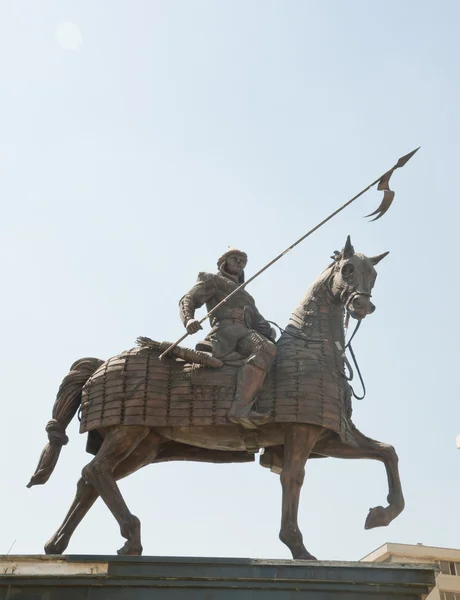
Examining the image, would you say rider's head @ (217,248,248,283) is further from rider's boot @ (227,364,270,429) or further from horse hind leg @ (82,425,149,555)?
horse hind leg @ (82,425,149,555)

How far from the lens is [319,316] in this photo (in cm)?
1278

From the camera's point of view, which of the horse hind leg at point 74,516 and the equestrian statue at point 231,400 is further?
the horse hind leg at point 74,516

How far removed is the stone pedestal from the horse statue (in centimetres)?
86

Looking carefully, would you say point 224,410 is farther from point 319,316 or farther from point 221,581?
point 221,581

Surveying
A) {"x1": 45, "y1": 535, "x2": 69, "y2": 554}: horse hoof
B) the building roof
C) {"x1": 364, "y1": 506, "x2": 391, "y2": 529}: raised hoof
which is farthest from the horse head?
A: the building roof

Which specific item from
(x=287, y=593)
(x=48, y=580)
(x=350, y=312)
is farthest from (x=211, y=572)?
(x=350, y=312)

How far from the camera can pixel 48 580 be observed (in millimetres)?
10531

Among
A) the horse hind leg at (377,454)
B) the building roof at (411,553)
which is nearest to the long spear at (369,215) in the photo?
the horse hind leg at (377,454)

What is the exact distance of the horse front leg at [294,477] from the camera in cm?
1127

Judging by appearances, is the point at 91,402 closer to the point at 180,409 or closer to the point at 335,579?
the point at 180,409

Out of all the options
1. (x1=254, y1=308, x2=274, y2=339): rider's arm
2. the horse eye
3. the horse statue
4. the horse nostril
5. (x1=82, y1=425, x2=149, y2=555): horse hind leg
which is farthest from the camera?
(x1=254, y1=308, x2=274, y2=339): rider's arm

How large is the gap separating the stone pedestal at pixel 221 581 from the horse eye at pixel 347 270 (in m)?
3.89

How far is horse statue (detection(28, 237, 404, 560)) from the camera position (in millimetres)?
11797

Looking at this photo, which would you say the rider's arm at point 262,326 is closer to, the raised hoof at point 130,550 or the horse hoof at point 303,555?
the horse hoof at point 303,555
